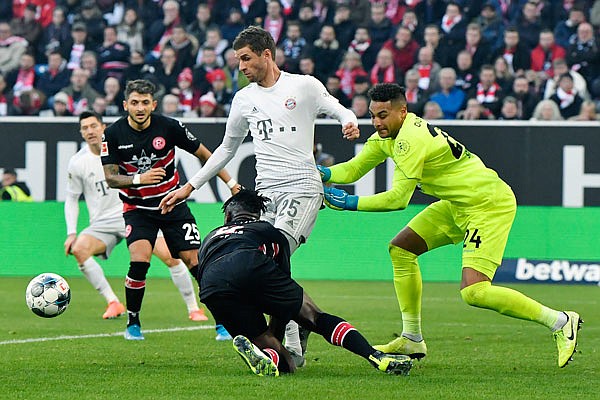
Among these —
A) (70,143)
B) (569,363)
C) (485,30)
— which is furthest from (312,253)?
(569,363)

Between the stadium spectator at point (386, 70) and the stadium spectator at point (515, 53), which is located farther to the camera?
the stadium spectator at point (386, 70)

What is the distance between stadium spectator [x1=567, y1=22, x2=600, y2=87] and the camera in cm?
2006

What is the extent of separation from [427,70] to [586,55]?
274 cm

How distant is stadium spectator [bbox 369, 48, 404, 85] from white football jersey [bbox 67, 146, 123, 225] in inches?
293

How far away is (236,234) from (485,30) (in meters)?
14.0

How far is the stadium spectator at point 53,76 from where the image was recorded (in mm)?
22078

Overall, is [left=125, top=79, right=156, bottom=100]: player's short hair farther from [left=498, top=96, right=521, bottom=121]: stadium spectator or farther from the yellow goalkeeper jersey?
[left=498, top=96, right=521, bottom=121]: stadium spectator

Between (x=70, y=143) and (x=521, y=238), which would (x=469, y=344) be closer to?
(x=521, y=238)

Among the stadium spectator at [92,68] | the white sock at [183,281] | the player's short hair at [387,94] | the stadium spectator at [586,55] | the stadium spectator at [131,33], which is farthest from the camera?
Result: the stadium spectator at [131,33]

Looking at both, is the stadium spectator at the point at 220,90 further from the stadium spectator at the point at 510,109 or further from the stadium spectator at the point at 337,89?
the stadium spectator at the point at 510,109

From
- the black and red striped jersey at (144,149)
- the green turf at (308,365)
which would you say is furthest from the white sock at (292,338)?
the black and red striped jersey at (144,149)

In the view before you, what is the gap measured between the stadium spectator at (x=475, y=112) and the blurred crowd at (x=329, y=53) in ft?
0.08

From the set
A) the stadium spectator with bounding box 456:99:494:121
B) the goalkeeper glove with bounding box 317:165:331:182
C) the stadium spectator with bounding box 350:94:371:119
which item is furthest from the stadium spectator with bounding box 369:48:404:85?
the goalkeeper glove with bounding box 317:165:331:182

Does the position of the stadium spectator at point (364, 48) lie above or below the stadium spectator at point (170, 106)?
above
